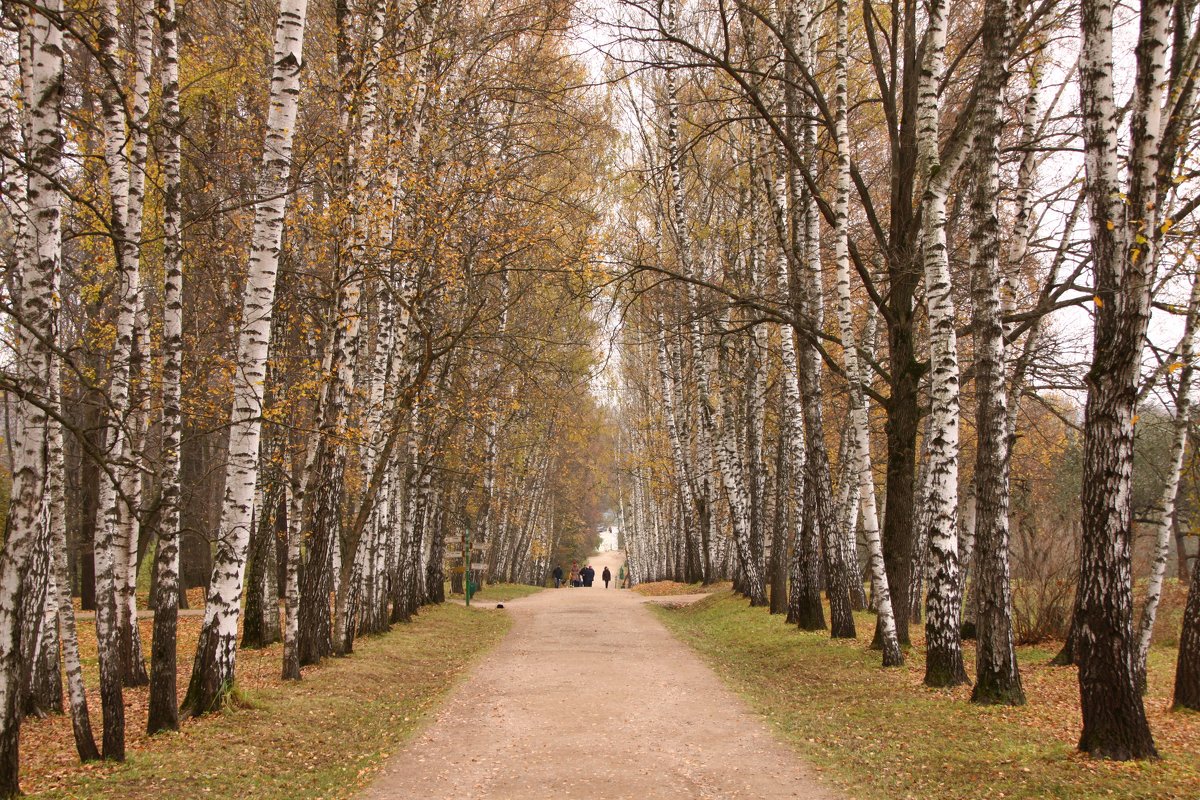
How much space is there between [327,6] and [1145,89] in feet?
42.8

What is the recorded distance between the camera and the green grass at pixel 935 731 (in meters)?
6.22

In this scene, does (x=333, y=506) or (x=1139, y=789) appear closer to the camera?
(x=1139, y=789)

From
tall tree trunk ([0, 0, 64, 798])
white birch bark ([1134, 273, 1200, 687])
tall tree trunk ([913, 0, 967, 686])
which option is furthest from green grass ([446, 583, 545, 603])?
tall tree trunk ([0, 0, 64, 798])

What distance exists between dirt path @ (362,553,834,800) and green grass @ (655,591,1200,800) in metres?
0.47

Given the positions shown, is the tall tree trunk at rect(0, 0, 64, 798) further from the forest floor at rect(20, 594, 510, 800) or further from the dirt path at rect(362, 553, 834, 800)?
the dirt path at rect(362, 553, 834, 800)

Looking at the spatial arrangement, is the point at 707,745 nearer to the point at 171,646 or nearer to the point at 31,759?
the point at 171,646

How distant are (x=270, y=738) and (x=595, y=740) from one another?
9.95ft

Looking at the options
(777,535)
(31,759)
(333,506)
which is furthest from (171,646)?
(777,535)

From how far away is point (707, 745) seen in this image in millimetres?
8141

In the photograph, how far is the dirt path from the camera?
6.74m

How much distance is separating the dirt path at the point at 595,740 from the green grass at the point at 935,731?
0.47 m

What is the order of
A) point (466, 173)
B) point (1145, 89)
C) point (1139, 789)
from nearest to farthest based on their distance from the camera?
1. point (1139, 789)
2. point (1145, 89)
3. point (466, 173)

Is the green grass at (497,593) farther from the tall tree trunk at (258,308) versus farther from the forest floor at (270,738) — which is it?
the tall tree trunk at (258,308)

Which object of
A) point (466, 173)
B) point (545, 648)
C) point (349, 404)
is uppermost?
point (466, 173)
